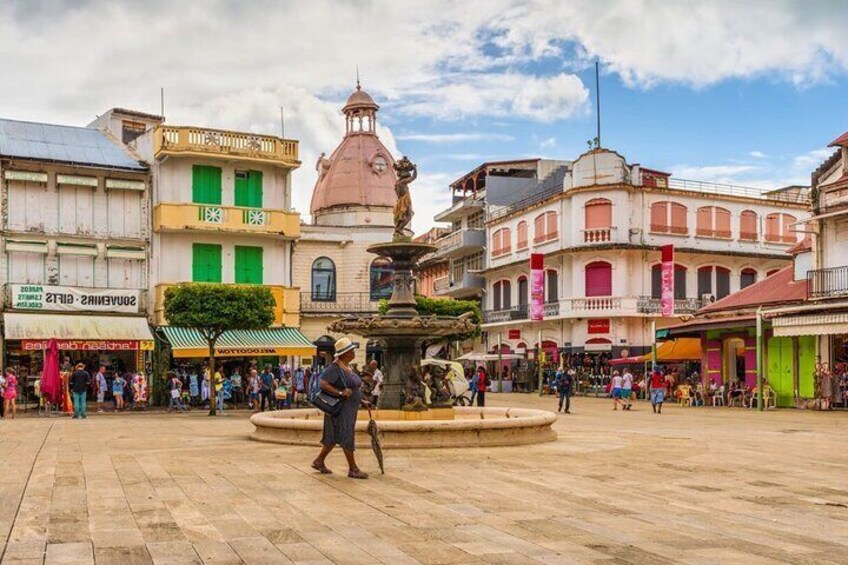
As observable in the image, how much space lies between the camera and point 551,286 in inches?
2080

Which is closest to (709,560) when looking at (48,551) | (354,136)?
(48,551)

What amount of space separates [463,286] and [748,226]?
58.4ft

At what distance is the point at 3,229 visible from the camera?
35406mm

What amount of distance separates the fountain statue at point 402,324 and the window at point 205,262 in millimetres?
20352

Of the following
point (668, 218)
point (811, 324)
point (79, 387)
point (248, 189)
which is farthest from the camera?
point (668, 218)

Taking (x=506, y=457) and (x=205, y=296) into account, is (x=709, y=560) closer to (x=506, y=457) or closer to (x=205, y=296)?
(x=506, y=457)

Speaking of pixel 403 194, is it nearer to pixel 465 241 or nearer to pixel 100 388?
pixel 100 388

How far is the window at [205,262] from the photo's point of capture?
38.9 metres

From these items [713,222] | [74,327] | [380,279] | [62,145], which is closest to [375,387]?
[74,327]

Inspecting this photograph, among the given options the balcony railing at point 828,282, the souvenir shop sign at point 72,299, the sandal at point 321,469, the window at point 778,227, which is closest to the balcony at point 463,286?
the window at point 778,227

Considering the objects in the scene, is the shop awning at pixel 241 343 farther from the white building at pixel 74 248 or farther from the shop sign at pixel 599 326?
the shop sign at pixel 599 326

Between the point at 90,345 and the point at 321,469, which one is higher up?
the point at 90,345

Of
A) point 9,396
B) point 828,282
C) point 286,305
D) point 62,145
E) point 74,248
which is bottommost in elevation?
point 9,396

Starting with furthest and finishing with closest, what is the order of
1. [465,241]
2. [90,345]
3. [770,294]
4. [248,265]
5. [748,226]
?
1. [465,241]
2. [748,226]
3. [248,265]
4. [770,294]
5. [90,345]
